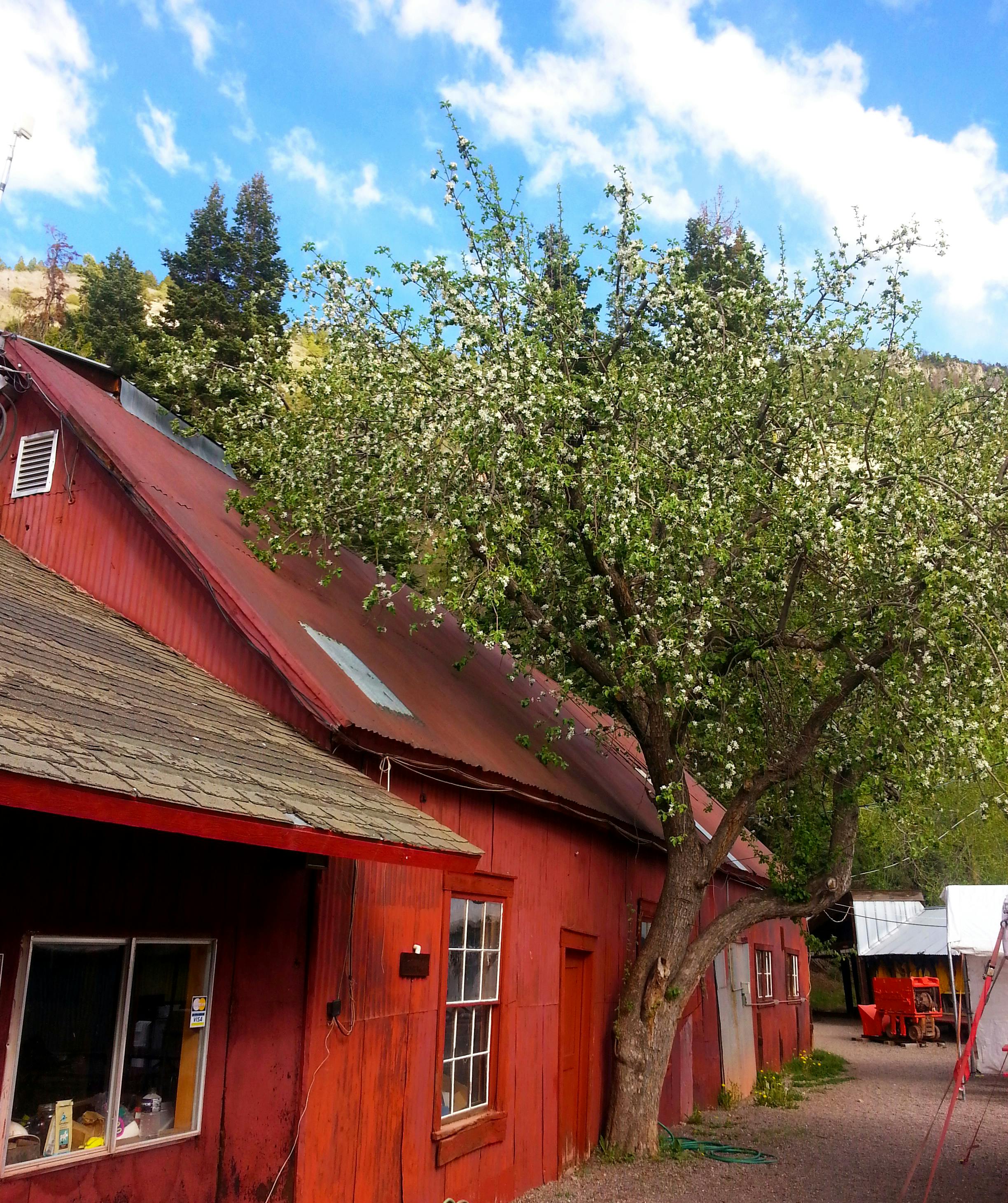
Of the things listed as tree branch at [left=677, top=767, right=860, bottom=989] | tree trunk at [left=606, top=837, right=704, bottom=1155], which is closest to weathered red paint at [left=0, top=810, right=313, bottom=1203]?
tree trunk at [left=606, top=837, right=704, bottom=1155]

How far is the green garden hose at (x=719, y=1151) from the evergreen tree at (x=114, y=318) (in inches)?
1058

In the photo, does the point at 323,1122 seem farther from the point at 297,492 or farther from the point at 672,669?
the point at 297,492

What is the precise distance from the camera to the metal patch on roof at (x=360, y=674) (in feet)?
27.9

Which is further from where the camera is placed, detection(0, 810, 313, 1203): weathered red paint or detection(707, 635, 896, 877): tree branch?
detection(707, 635, 896, 877): tree branch

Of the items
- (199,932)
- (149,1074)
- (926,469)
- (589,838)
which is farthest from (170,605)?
(926,469)

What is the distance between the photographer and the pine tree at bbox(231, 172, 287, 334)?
117ft

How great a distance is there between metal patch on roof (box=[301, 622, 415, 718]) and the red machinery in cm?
2543

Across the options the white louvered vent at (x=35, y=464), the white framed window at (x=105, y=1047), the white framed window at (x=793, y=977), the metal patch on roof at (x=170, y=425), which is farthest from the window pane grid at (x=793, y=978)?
the white louvered vent at (x=35, y=464)

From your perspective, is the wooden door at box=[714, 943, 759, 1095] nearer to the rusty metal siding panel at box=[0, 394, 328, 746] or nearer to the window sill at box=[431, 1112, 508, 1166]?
the window sill at box=[431, 1112, 508, 1166]

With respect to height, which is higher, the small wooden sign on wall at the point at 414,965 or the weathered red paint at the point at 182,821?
the weathered red paint at the point at 182,821

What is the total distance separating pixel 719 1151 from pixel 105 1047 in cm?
859

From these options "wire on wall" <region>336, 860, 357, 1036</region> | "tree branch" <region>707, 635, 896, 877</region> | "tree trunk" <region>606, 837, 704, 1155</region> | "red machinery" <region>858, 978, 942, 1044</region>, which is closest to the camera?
"wire on wall" <region>336, 860, 357, 1036</region>

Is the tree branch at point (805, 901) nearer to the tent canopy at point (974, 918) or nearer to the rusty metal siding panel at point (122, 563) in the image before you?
the tent canopy at point (974, 918)

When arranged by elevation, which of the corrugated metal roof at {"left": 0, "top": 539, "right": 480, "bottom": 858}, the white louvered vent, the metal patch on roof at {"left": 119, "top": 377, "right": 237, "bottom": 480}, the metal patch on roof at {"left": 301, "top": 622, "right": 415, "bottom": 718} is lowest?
the corrugated metal roof at {"left": 0, "top": 539, "right": 480, "bottom": 858}
